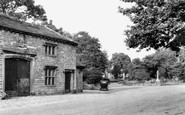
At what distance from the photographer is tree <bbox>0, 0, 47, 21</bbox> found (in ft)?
114

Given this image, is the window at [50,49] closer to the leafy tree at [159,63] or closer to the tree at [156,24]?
the tree at [156,24]

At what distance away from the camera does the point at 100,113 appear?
30.9 feet

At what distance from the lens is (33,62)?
20516mm

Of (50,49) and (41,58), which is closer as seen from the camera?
(41,58)

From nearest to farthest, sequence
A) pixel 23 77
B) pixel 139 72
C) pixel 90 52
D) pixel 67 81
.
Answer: pixel 23 77 → pixel 67 81 → pixel 90 52 → pixel 139 72

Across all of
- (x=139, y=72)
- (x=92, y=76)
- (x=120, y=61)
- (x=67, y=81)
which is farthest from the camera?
(x=120, y=61)

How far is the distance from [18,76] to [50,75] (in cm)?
402

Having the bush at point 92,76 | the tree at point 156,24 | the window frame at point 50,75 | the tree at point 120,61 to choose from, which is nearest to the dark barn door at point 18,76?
the window frame at point 50,75

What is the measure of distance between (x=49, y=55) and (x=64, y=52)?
2232 mm

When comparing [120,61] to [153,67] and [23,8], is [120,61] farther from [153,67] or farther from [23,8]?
[23,8]

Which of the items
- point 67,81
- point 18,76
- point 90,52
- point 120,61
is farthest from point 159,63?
point 18,76

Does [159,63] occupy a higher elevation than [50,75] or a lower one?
higher

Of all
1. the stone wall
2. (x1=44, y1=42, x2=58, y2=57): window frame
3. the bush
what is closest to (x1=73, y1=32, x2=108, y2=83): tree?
the bush

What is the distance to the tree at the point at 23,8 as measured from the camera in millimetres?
34816
